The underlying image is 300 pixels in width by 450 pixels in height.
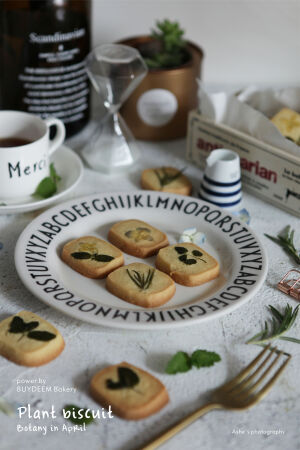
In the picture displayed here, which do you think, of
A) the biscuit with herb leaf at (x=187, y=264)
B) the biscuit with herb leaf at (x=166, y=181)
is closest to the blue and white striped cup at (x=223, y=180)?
the biscuit with herb leaf at (x=166, y=181)

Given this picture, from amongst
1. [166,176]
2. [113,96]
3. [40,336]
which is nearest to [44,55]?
[113,96]

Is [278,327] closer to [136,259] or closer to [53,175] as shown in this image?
[136,259]

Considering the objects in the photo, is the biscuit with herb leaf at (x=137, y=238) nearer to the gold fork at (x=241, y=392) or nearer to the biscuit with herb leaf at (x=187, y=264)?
the biscuit with herb leaf at (x=187, y=264)

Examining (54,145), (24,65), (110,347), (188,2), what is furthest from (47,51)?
(110,347)

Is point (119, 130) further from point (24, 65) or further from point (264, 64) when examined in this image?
point (264, 64)

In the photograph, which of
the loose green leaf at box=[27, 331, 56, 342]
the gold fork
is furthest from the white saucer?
the gold fork

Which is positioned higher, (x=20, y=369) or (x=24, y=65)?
(x=24, y=65)
